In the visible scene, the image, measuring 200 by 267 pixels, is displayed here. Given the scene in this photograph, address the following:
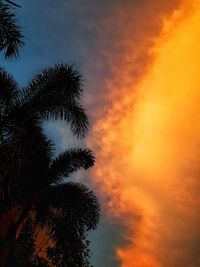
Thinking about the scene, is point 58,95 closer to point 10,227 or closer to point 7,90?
point 7,90

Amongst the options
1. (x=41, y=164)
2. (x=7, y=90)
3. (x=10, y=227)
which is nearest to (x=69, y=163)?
(x=41, y=164)

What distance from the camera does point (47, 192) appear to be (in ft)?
85.4

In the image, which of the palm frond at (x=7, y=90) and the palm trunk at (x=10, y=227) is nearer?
the palm frond at (x=7, y=90)

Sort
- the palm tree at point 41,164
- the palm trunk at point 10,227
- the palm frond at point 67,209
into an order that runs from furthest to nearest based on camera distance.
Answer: the palm frond at point 67,209
the palm trunk at point 10,227
the palm tree at point 41,164

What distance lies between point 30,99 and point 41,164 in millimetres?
7958

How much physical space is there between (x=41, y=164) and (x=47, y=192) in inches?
60.6

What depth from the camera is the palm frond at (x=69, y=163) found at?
2667cm

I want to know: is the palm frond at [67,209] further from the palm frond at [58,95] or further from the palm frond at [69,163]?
the palm frond at [58,95]

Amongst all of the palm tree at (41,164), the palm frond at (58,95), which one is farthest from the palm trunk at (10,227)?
the palm frond at (58,95)

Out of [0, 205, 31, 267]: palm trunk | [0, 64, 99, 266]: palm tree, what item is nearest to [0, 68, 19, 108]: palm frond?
[0, 64, 99, 266]: palm tree

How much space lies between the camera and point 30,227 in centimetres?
2933

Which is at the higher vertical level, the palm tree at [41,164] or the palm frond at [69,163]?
the palm frond at [69,163]

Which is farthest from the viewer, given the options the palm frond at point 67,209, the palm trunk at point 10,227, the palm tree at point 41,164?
the palm frond at point 67,209

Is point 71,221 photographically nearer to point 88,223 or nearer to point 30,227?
point 88,223
